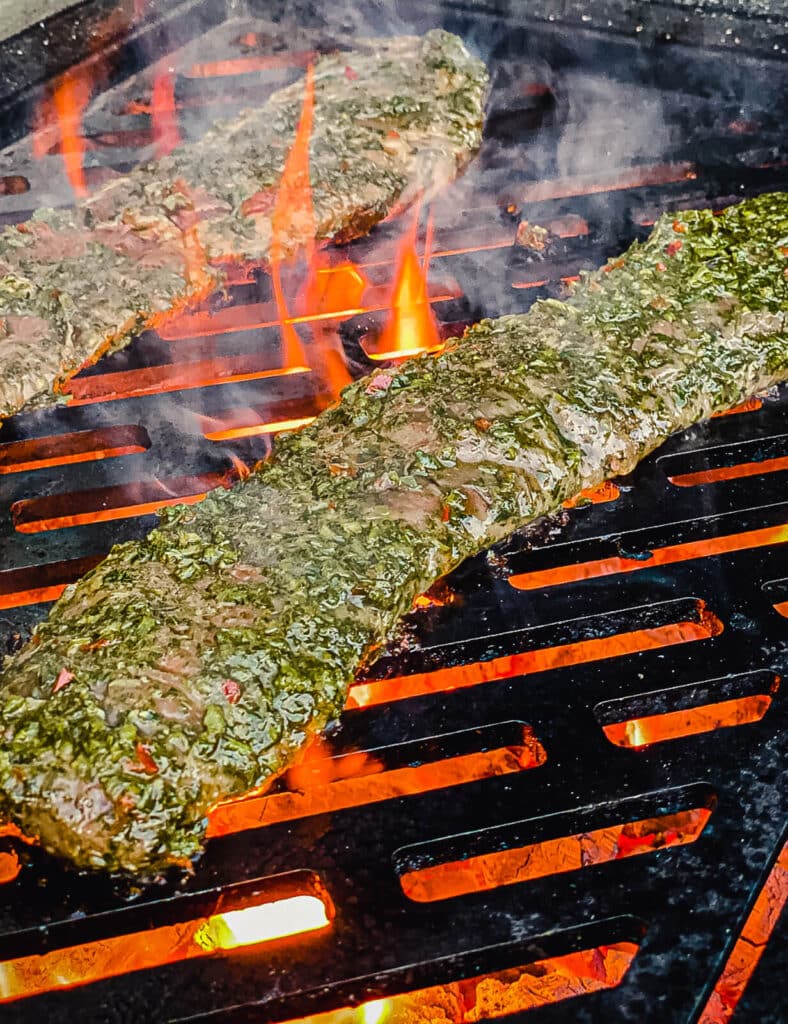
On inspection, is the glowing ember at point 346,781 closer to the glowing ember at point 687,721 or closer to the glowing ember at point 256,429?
the glowing ember at point 687,721

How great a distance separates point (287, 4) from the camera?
16.3 feet

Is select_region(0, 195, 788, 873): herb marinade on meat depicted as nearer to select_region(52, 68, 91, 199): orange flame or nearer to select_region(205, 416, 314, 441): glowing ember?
select_region(205, 416, 314, 441): glowing ember

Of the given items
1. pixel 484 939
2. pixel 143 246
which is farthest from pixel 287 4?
pixel 484 939

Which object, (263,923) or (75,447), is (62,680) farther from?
(75,447)

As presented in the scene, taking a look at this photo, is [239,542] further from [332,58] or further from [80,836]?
[332,58]

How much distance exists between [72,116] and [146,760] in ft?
10.2

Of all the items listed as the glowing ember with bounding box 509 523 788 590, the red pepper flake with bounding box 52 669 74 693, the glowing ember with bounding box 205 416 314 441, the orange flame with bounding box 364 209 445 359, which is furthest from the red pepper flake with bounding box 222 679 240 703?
the orange flame with bounding box 364 209 445 359

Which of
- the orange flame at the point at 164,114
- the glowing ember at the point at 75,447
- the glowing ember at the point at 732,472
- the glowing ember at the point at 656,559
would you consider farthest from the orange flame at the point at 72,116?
the glowing ember at the point at 732,472

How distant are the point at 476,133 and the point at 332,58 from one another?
2.61 feet

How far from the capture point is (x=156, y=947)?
7.31 ft

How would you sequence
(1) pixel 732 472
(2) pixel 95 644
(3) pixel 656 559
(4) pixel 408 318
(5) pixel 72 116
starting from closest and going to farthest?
1. (2) pixel 95 644
2. (3) pixel 656 559
3. (1) pixel 732 472
4. (4) pixel 408 318
5. (5) pixel 72 116

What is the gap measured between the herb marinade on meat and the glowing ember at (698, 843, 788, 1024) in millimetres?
1023

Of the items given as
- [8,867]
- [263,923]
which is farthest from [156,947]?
[8,867]

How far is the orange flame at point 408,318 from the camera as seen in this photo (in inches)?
139
